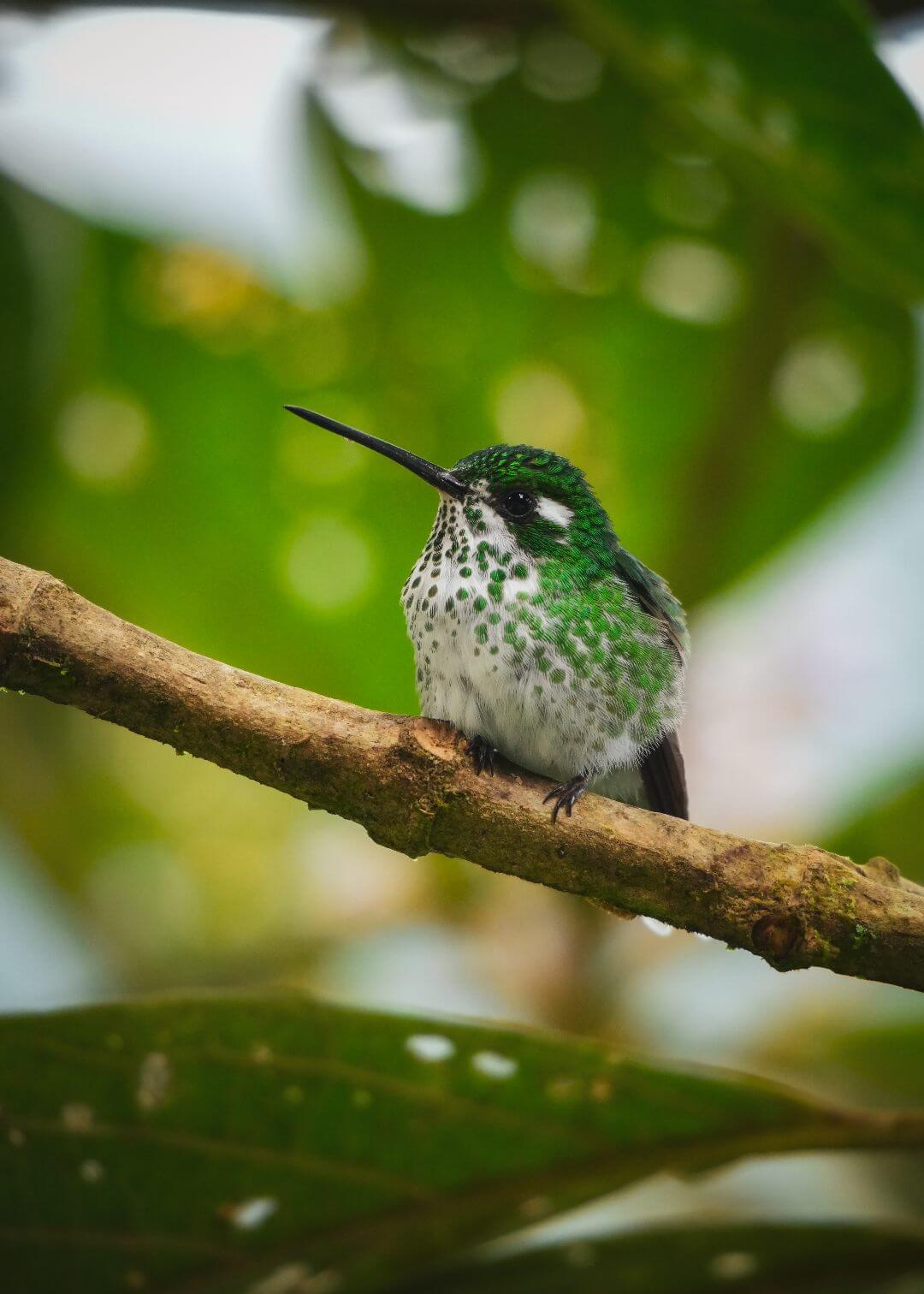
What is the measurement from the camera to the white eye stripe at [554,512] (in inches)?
118

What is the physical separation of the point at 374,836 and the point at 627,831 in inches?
15.5

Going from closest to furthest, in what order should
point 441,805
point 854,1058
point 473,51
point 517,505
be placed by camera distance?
point 441,805 < point 517,505 < point 854,1058 < point 473,51

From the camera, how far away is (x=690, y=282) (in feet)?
13.5

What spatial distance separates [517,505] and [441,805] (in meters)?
1.28

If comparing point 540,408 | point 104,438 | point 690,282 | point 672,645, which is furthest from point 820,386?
point 104,438

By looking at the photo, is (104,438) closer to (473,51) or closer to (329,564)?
(329,564)

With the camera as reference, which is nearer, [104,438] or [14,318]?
[14,318]

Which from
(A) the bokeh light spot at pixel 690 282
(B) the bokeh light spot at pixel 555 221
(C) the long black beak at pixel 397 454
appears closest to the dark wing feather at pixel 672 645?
(C) the long black beak at pixel 397 454

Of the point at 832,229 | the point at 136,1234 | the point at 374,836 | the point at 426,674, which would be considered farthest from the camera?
the point at 426,674

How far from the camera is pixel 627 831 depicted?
1.91 m

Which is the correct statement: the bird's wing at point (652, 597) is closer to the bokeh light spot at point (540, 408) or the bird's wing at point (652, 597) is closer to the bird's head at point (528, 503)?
the bird's head at point (528, 503)

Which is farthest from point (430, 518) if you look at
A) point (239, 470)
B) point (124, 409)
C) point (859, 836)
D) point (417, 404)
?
point (859, 836)

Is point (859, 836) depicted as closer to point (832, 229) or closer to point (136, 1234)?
point (832, 229)

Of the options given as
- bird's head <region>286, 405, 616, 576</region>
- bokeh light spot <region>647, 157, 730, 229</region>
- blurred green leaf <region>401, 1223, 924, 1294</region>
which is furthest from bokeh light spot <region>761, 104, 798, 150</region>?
blurred green leaf <region>401, 1223, 924, 1294</region>
